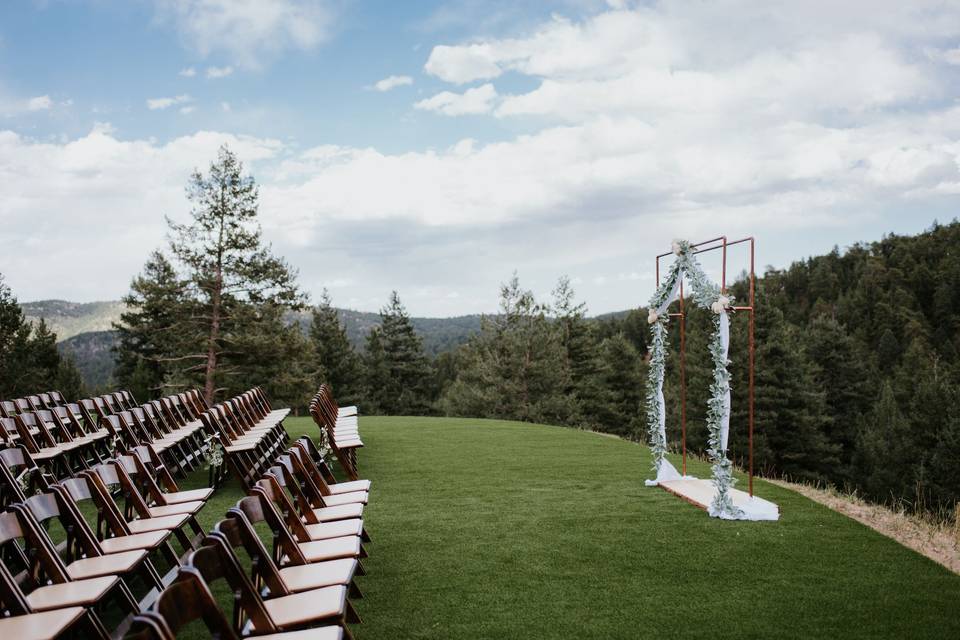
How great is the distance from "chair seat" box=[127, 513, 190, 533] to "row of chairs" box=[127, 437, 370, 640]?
604 mm

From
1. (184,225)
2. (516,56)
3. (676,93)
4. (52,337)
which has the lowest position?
(52,337)

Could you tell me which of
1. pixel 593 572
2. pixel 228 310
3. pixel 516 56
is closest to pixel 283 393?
pixel 228 310

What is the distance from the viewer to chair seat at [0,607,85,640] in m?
2.62

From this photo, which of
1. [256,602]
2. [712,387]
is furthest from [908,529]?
[256,602]

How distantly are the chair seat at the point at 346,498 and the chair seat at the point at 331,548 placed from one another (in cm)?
92

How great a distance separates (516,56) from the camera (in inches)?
603

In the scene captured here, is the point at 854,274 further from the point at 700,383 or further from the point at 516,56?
the point at 516,56

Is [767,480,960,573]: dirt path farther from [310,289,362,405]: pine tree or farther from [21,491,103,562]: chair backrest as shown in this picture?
[310,289,362,405]: pine tree

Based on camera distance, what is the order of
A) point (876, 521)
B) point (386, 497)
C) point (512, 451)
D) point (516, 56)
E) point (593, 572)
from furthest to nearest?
point (516, 56) → point (512, 451) → point (386, 497) → point (876, 521) → point (593, 572)

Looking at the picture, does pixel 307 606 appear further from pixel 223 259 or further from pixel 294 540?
pixel 223 259

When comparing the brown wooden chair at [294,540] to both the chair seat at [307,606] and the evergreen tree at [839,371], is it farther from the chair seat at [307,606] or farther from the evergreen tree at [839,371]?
the evergreen tree at [839,371]

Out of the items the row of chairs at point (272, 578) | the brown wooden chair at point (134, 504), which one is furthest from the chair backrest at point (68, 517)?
the row of chairs at point (272, 578)

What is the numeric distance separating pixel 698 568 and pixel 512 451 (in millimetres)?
5844

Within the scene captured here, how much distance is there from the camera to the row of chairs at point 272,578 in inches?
91.7
